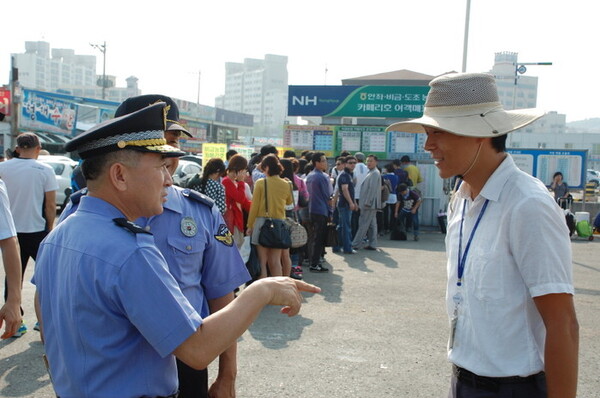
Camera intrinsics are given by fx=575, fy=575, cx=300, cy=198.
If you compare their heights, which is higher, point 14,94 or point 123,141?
point 14,94

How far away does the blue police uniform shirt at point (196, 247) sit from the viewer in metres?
2.45

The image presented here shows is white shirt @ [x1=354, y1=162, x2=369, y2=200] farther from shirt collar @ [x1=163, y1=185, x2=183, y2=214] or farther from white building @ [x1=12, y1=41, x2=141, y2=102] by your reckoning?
white building @ [x1=12, y1=41, x2=141, y2=102]

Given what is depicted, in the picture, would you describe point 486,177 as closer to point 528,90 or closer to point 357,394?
point 357,394

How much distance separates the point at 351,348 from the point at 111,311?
4.16 metres

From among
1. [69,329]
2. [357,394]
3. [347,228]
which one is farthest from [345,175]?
[69,329]

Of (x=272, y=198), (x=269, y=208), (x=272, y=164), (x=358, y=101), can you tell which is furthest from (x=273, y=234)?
(x=358, y=101)

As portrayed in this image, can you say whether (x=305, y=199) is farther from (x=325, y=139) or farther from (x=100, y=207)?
(x=325, y=139)

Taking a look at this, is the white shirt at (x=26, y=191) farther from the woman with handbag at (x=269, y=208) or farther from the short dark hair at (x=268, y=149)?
the short dark hair at (x=268, y=149)

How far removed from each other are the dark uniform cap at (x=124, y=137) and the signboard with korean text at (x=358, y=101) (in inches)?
587

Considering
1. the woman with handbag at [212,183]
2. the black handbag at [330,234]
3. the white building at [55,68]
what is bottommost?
the black handbag at [330,234]

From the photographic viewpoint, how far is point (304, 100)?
17266mm

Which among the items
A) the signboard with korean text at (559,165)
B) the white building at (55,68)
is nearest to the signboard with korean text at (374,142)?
the signboard with korean text at (559,165)

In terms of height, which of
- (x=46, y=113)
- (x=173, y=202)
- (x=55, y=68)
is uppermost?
(x=55, y=68)

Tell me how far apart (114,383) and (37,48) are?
686 feet
